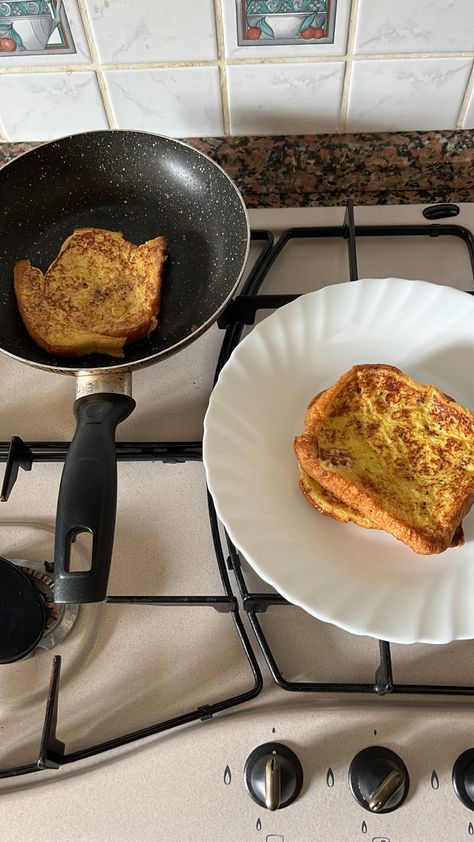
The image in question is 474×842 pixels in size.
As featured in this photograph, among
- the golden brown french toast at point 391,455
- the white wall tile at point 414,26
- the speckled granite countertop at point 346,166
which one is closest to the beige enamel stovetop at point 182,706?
the golden brown french toast at point 391,455

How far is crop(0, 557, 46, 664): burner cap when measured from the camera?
1.77 feet

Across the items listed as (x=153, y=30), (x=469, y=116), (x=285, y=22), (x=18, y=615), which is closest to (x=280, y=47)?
(x=285, y=22)

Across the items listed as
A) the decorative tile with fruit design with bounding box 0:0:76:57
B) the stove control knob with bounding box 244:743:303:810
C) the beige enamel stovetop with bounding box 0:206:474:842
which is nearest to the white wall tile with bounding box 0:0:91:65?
the decorative tile with fruit design with bounding box 0:0:76:57

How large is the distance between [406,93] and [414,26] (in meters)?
0.07

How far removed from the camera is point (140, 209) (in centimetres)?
75

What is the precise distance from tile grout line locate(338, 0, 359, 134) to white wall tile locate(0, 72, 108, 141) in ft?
0.89

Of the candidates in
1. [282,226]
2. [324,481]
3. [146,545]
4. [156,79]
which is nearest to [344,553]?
[324,481]

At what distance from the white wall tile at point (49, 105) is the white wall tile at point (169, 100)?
3cm

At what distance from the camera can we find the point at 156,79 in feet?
2.16

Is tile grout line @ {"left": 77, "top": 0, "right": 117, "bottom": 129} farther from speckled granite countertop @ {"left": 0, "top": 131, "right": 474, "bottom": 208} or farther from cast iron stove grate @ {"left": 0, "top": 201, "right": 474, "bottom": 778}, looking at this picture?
cast iron stove grate @ {"left": 0, "top": 201, "right": 474, "bottom": 778}

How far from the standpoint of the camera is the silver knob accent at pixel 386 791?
465 millimetres

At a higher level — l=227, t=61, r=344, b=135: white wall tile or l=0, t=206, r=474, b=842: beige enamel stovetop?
l=227, t=61, r=344, b=135: white wall tile

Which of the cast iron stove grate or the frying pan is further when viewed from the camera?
the frying pan

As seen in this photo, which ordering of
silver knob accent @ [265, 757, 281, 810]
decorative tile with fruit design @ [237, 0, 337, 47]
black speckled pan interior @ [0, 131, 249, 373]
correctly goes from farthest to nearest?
black speckled pan interior @ [0, 131, 249, 373] → decorative tile with fruit design @ [237, 0, 337, 47] → silver knob accent @ [265, 757, 281, 810]
